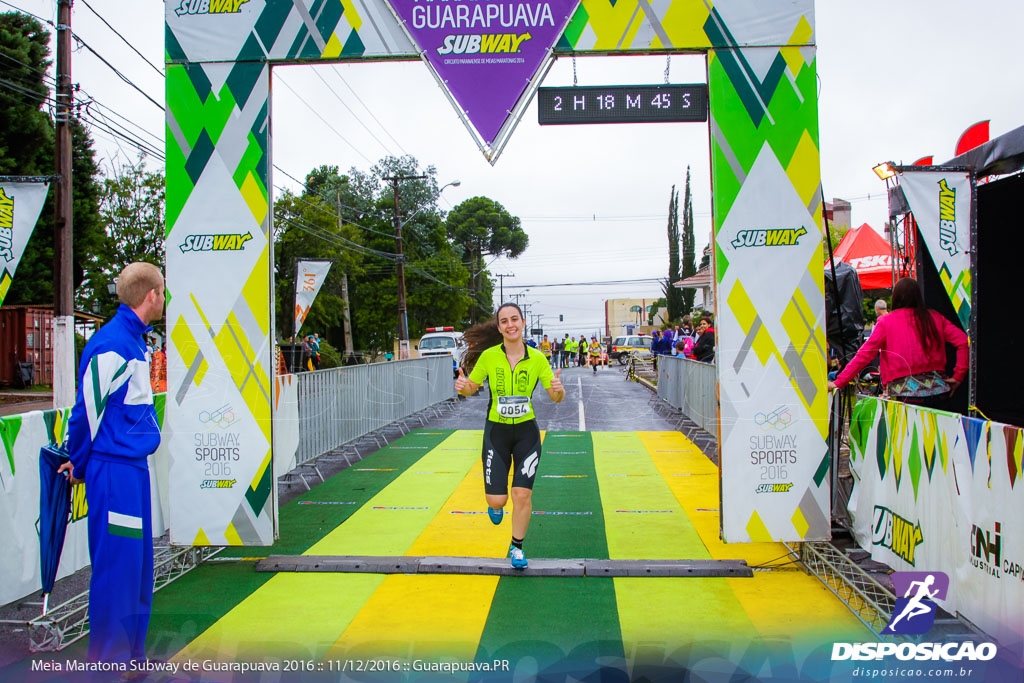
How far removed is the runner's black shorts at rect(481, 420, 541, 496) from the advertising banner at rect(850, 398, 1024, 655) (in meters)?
2.50

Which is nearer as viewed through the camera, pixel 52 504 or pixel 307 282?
pixel 52 504

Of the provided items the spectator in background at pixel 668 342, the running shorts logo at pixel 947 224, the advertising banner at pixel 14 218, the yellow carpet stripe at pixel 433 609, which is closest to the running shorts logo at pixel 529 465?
the yellow carpet stripe at pixel 433 609

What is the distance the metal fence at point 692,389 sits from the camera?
459 inches

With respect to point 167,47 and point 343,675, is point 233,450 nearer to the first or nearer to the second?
point 343,675

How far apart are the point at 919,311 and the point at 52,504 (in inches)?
237

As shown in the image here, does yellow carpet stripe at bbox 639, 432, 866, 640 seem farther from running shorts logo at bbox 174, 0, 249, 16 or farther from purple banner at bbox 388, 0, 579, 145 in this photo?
running shorts logo at bbox 174, 0, 249, 16

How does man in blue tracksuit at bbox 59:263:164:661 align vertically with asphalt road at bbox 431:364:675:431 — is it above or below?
above

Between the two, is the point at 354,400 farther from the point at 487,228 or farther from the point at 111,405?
the point at 487,228

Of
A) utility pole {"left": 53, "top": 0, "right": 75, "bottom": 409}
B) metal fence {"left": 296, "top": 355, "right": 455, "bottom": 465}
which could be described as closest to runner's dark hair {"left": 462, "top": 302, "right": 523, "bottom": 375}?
metal fence {"left": 296, "top": 355, "right": 455, "bottom": 465}

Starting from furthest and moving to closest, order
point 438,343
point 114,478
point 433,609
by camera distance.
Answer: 1. point 438,343
2. point 433,609
3. point 114,478

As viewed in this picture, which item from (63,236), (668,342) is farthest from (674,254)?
(63,236)

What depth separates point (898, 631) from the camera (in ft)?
13.5

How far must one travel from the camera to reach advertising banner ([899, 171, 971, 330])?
5742mm

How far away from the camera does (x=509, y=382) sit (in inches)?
212
